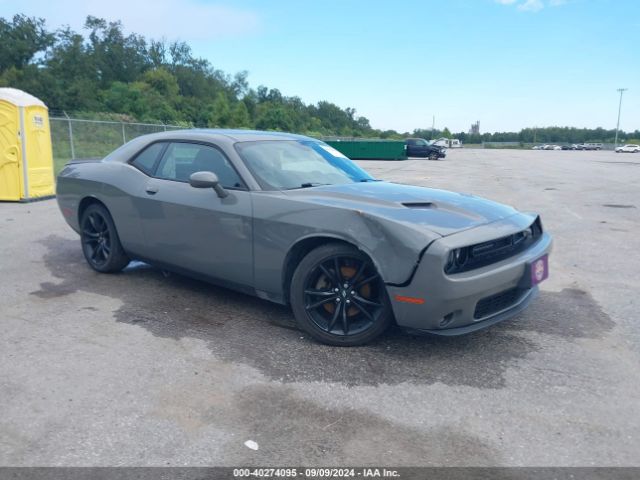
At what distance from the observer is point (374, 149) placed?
3450 centimetres

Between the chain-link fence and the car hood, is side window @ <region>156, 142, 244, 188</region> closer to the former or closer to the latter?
the car hood

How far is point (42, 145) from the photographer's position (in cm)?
1079

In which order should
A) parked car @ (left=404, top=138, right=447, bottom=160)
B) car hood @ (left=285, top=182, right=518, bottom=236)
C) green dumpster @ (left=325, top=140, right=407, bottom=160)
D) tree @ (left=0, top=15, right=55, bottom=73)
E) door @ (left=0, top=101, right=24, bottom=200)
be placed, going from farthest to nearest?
tree @ (left=0, top=15, right=55, bottom=73) < parked car @ (left=404, top=138, right=447, bottom=160) < green dumpster @ (left=325, top=140, right=407, bottom=160) < door @ (left=0, top=101, right=24, bottom=200) < car hood @ (left=285, top=182, right=518, bottom=236)

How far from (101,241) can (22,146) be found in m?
6.39

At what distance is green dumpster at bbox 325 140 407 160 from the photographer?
112 ft

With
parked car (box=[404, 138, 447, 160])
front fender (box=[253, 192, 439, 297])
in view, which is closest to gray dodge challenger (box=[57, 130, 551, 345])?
front fender (box=[253, 192, 439, 297])

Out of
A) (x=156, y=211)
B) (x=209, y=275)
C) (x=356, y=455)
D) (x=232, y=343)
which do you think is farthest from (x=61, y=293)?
(x=356, y=455)

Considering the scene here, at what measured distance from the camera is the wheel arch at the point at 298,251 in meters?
3.50

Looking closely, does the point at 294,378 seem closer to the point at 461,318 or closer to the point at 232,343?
the point at 232,343

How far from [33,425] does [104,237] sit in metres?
2.89

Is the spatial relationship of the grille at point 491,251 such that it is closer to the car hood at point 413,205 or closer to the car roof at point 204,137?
the car hood at point 413,205

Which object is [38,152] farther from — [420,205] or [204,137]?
[420,205]

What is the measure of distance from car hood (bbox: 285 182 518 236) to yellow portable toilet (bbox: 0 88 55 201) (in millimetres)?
8528

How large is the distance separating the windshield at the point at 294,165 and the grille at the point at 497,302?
1.56 m
